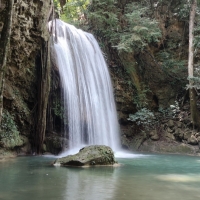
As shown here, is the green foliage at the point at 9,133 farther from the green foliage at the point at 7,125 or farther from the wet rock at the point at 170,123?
the wet rock at the point at 170,123

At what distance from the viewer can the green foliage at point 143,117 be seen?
52.3ft

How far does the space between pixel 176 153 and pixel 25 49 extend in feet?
26.1

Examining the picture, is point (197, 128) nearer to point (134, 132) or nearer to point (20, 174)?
point (134, 132)

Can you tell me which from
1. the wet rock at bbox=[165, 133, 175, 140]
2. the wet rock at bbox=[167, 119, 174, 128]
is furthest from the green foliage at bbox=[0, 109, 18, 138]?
the wet rock at bbox=[167, 119, 174, 128]

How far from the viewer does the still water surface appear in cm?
518

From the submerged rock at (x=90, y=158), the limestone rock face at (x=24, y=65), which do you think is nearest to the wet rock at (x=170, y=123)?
the limestone rock face at (x=24, y=65)

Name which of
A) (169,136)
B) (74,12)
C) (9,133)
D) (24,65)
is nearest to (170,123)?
(169,136)

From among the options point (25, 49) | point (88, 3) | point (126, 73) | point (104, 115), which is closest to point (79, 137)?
point (104, 115)

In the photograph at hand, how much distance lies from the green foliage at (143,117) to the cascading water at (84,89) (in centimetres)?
93

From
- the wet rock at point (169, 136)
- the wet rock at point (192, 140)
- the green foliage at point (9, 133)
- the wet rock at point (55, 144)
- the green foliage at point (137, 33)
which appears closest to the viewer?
the green foliage at point (9, 133)

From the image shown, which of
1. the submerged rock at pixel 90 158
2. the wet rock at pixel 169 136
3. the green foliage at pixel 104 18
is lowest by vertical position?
the submerged rock at pixel 90 158

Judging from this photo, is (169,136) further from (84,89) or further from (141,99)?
(84,89)

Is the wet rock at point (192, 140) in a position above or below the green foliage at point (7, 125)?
below

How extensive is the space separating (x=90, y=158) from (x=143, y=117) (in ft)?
25.2
